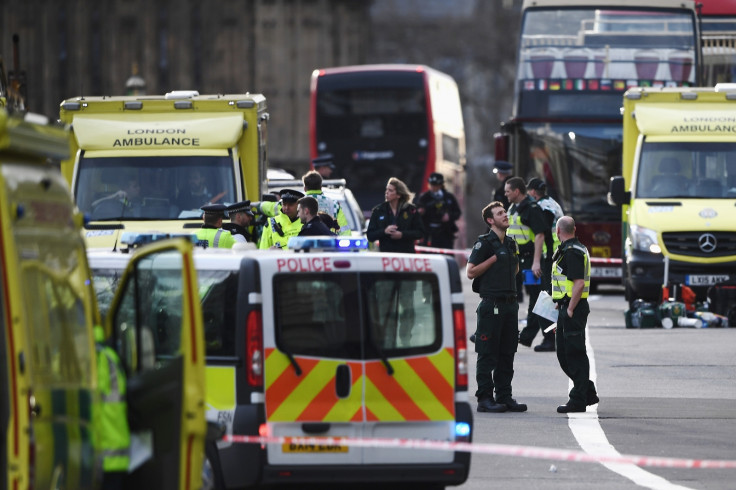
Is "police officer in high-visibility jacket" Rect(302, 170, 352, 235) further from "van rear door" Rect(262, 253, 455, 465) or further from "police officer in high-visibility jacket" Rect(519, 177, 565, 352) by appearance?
Result: "van rear door" Rect(262, 253, 455, 465)

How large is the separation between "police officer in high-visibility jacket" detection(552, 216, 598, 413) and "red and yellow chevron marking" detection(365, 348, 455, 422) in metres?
4.52

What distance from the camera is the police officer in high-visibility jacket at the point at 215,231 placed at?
1572 cm

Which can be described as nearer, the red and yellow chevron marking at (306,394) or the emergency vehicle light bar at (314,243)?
the red and yellow chevron marking at (306,394)

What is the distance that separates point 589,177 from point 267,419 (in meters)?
20.0

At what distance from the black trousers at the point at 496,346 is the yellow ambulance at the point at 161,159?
5.35 meters

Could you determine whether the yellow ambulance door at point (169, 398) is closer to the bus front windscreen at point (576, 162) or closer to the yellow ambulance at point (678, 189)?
the yellow ambulance at point (678, 189)

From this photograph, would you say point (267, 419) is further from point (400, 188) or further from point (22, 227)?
point (400, 188)

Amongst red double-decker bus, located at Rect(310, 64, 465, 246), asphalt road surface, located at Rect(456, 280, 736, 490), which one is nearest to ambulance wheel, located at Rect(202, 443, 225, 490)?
asphalt road surface, located at Rect(456, 280, 736, 490)

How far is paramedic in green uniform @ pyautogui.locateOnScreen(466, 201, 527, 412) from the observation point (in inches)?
580

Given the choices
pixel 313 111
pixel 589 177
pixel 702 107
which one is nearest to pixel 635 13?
pixel 589 177

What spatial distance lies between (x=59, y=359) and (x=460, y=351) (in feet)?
11.1

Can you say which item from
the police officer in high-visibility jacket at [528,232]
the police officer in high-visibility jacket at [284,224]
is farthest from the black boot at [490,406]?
the police officer in high-visibility jacket at [528,232]

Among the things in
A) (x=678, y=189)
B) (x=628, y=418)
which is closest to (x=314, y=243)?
(x=628, y=418)

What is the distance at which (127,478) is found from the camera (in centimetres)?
820
